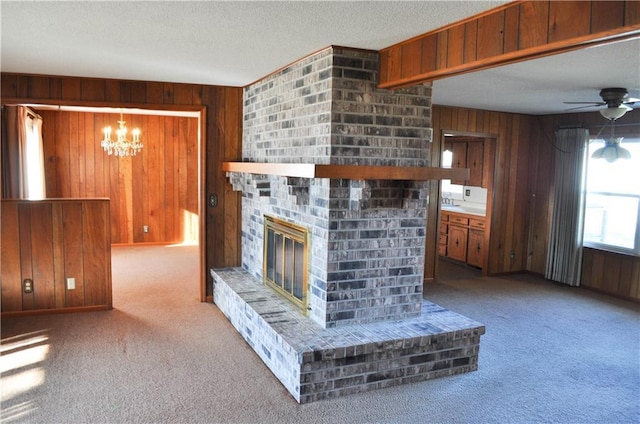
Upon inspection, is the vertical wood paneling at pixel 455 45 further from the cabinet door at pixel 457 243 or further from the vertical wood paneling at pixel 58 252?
the cabinet door at pixel 457 243

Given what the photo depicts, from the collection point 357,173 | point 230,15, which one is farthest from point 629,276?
point 230,15

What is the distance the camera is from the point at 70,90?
4.67m

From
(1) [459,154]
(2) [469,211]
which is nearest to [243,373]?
(2) [469,211]

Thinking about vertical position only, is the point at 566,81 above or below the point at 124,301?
above

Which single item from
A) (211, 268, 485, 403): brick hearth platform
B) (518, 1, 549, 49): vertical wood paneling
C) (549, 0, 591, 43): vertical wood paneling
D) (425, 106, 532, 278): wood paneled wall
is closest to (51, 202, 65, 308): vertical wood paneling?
(211, 268, 485, 403): brick hearth platform

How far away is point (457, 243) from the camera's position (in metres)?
7.34

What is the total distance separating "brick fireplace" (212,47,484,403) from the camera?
3188mm

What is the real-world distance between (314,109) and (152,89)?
2.16m

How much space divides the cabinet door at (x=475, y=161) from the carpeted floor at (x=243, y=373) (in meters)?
2.18

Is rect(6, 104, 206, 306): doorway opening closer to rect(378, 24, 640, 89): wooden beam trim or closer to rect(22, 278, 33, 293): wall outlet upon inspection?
rect(22, 278, 33, 293): wall outlet

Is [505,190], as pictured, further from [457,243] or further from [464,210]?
[457,243]

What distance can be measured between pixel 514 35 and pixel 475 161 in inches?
198

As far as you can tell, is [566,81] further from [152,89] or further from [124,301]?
[124,301]

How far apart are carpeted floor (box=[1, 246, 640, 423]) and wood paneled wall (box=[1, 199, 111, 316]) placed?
186 millimetres
